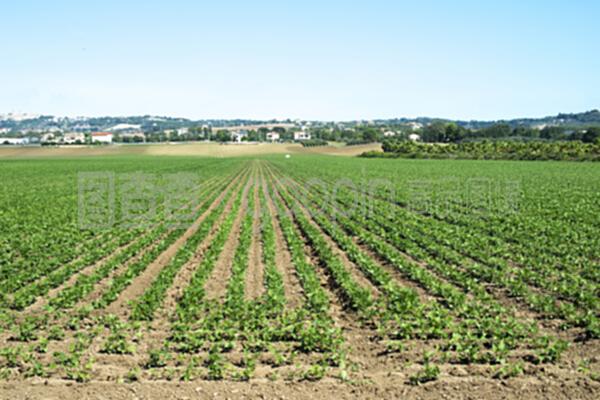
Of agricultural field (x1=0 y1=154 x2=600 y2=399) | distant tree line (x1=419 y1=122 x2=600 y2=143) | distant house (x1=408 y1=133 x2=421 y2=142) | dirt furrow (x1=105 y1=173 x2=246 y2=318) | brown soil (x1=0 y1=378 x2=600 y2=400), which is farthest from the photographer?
distant house (x1=408 y1=133 x2=421 y2=142)

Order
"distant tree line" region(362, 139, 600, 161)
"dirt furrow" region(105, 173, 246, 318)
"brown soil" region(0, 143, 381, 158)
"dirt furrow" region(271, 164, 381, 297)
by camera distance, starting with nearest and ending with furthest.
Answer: "dirt furrow" region(105, 173, 246, 318)
"dirt furrow" region(271, 164, 381, 297)
"distant tree line" region(362, 139, 600, 161)
"brown soil" region(0, 143, 381, 158)

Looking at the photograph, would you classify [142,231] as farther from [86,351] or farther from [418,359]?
[418,359]

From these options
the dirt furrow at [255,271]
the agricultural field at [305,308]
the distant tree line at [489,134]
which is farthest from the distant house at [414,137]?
the dirt furrow at [255,271]

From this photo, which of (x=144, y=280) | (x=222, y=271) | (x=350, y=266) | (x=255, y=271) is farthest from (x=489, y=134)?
(x=144, y=280)

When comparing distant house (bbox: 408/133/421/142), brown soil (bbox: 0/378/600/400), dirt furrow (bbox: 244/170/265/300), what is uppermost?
distant house (bbox: 408/133/421/142)

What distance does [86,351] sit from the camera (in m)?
7.39

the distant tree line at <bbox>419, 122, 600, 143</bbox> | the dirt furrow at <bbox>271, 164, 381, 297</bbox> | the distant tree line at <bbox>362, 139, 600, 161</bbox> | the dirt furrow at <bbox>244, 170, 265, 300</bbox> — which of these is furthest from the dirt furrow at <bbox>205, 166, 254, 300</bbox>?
the distant tree line at <bbox>419, 122, 600, 143</bbox>

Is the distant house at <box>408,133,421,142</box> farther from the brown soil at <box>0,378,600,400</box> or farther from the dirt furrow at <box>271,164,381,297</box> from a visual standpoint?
the brown soil at <box>0,378,600,400</box>

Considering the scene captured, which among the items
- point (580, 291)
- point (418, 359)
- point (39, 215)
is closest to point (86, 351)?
point (418, 359)

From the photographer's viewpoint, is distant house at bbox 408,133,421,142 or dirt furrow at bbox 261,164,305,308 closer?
dirt furrow at bbox 261,164,305,308

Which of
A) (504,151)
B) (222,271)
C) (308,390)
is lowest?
(308,390)

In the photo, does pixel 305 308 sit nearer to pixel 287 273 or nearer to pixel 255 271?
pixel 287 273

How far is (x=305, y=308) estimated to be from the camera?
9164mm

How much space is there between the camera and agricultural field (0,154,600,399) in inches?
259
